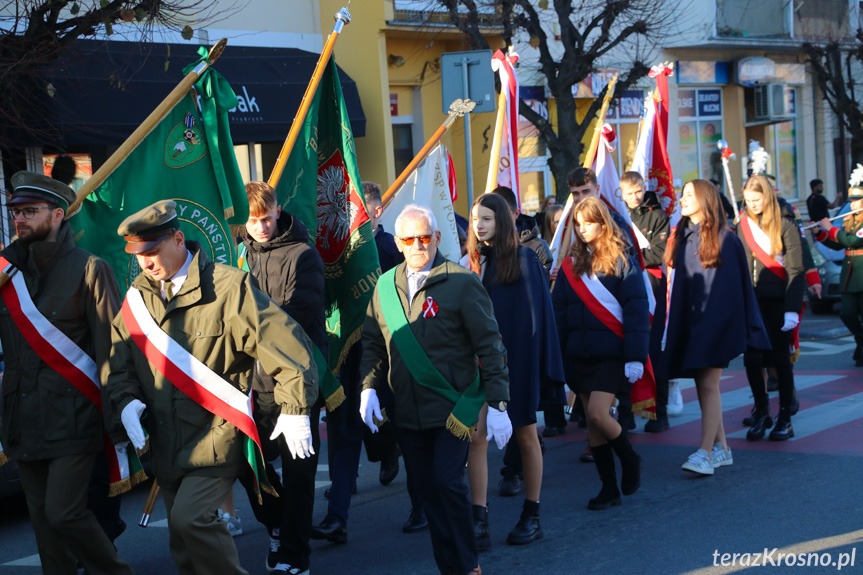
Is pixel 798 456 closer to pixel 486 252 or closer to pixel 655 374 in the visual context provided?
pixel 655 374

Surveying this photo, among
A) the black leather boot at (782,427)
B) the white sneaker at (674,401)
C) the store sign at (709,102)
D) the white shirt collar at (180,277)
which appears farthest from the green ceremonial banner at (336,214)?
the store sign at (709,102)

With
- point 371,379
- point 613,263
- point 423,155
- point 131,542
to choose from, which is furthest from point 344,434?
point 423,155

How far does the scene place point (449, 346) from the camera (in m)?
4.80

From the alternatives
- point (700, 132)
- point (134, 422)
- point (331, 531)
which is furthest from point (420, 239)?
point (700, 132)

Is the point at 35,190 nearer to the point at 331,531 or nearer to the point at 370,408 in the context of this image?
the point at 370,408

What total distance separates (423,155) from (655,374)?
2.57 metres

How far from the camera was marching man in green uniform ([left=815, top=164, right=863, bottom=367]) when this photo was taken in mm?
11242

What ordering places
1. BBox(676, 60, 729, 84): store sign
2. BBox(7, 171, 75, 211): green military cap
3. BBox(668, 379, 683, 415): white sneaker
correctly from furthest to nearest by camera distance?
BBox(676, 60, 729, 84): store sign
BBox(668, 379, 683, 415): white sneaker
BBox(7, 171, 75, 211): green military cap

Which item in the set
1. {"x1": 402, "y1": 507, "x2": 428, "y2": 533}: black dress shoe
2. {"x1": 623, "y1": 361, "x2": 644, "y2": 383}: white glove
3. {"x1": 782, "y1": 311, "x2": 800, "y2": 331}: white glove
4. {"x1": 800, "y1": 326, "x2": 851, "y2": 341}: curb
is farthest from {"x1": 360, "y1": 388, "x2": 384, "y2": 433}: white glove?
{"x1": 800, "y1": 326, "x2": 851, "y2": 341}: curb

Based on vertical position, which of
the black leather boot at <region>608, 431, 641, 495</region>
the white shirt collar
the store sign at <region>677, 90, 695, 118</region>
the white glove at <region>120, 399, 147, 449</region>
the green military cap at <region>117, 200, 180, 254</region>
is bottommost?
the black leather boot at <region>608, 431, 641, 495</region>

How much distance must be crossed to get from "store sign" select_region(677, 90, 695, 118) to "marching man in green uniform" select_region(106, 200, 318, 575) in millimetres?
22126

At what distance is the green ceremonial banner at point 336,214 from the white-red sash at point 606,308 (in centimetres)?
124

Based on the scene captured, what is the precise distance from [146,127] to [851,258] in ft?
28.4

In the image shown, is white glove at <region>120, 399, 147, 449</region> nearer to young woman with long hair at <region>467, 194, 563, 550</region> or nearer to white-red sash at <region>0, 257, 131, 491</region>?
white-red sash at <region>0, 257, 131, 491</region>
